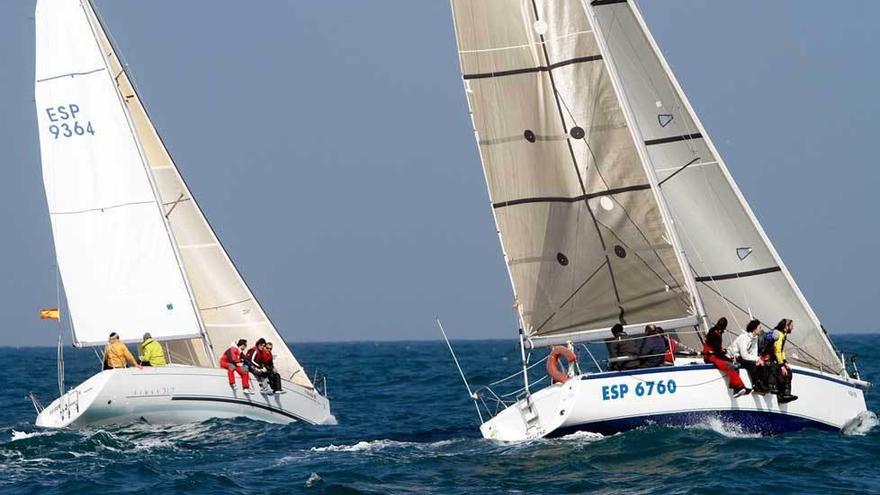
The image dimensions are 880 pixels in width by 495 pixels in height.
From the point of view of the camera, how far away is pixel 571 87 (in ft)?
72.5

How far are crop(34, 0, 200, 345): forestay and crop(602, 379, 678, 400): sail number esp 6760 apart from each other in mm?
10632

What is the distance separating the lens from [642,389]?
20422 mm

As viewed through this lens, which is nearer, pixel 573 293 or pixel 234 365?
pixel 573 293

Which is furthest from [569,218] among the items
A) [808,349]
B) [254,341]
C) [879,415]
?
[254,341]

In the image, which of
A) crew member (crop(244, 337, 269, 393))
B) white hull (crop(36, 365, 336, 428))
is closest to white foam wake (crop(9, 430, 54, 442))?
white hull (crop(36, 365, 336, 428))

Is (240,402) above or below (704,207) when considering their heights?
below

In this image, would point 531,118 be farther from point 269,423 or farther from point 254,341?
point 254,341

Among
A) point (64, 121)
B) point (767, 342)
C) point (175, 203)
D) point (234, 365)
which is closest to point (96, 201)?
point (64, 121)

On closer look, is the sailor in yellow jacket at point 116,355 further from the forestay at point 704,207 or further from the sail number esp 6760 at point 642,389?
the forestay at point 704,207

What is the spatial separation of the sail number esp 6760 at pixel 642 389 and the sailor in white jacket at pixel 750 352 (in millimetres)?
1068

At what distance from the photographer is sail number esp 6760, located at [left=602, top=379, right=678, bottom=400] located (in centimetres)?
2039

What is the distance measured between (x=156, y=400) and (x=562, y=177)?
866 centimetres

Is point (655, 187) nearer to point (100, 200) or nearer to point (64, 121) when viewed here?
point (100, 200)

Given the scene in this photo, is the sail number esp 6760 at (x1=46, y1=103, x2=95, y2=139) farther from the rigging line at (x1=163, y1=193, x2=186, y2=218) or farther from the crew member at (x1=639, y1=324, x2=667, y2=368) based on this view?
the crew member at (x1=639, y1=324, x2=667, y2=368)
